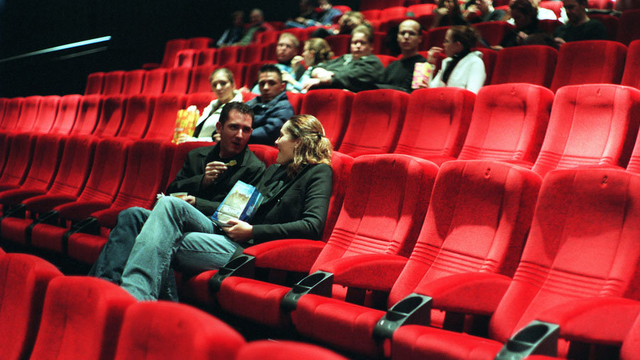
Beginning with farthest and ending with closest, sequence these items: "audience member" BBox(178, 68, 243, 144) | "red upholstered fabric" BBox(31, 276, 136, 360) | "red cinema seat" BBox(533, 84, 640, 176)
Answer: "audience member" BBox(178, 68, 243, 144)
"red cinema seat" BBox(533, 84, 640, 176)
"red upholstered fabric" BBox(31, 276, 136, 360)

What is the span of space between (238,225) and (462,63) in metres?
0.48

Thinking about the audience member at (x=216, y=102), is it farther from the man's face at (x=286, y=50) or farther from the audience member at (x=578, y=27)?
the audience member at (x=578, y=27)

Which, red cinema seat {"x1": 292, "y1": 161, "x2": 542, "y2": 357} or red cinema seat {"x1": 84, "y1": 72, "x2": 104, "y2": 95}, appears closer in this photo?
red cinema seat {"x1": 292, "y1": 161, "x2": 542, "y2": 357}

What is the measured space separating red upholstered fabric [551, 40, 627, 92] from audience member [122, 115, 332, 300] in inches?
15.6

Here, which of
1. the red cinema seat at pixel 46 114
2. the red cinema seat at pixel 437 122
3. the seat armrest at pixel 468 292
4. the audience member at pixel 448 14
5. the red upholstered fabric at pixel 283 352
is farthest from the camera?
the red cinema seat at pixel 46 114

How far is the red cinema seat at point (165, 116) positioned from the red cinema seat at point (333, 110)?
1.26 ft

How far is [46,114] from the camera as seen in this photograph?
167cm

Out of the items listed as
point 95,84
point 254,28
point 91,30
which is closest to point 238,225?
point 95,84

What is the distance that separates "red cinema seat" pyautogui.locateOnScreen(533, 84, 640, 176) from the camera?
69 centimetres

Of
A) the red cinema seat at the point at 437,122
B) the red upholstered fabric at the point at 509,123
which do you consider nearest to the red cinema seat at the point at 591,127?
the red upholstered fabric at the point at 509,123

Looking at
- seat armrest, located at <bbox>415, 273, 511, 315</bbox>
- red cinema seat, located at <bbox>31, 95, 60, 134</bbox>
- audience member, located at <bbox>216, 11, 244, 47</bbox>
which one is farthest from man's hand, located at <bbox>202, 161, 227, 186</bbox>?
audience member, located at <bbox>216, 11, 244, 47</bbox>

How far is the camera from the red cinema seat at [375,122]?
90cm

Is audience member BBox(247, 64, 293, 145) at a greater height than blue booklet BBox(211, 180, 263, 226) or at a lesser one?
greater

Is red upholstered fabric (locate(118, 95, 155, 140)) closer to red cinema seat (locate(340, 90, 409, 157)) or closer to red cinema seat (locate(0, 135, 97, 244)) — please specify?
red cinema seat (locate(0, 135, 97, 244))
